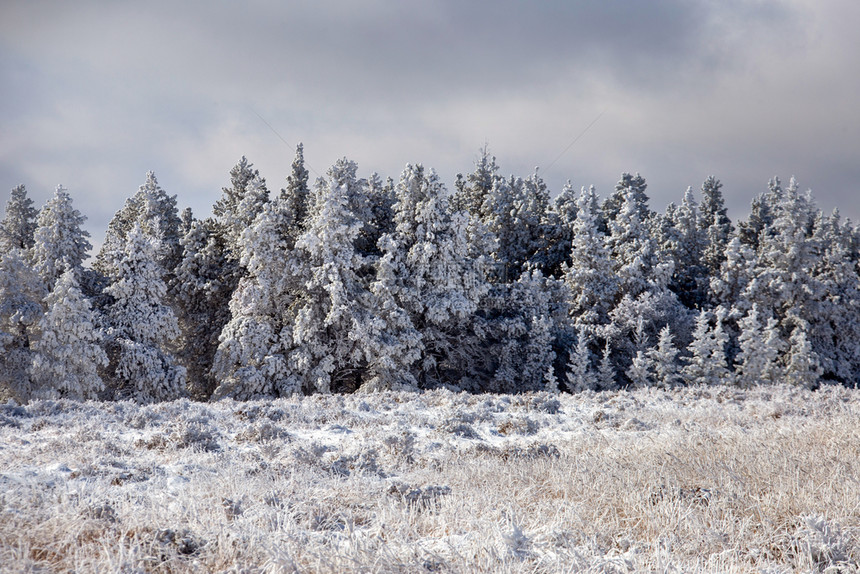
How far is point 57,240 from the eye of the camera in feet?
87.2

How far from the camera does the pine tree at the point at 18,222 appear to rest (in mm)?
29909

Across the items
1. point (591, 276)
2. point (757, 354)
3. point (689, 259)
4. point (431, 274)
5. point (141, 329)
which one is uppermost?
point (689, 259)

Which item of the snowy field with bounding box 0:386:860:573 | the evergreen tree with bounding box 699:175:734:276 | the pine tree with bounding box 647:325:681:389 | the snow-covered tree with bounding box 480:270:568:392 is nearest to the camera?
the snowy field with bounding box 0:386:860:573

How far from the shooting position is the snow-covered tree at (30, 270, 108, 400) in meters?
22.8

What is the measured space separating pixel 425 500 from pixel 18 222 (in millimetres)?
33328

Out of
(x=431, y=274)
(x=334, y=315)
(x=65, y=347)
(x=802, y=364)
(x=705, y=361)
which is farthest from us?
(x=802, y=364)

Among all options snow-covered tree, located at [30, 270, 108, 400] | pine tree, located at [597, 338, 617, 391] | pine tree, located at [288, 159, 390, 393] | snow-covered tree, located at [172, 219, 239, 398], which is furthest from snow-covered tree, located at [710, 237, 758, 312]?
snow-covered tree, located at [30, 270, 108, 400]

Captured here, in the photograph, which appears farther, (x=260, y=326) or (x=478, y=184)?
(x=478, y=184)

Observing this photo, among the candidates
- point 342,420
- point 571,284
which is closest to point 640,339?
point 571,284

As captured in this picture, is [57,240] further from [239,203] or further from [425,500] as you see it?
[425,500]

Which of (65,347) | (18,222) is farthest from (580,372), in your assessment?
(18,222)

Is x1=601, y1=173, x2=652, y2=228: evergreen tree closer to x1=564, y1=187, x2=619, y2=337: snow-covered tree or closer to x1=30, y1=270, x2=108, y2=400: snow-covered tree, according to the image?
x1=564, y1=187, x2=619, y2=337: snow-covered tree

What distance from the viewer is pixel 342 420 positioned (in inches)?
483

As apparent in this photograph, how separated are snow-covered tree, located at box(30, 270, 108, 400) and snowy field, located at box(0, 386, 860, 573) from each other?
13.3m
